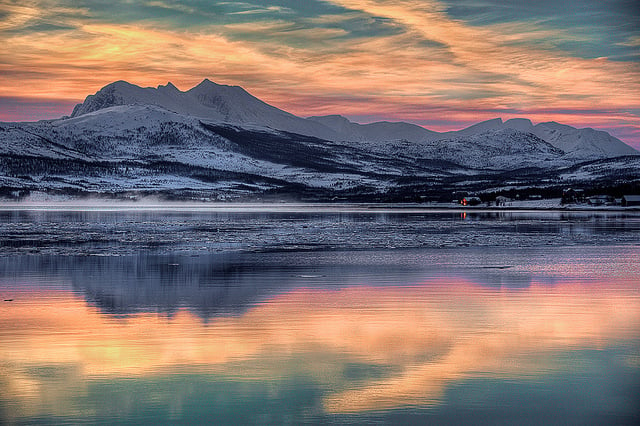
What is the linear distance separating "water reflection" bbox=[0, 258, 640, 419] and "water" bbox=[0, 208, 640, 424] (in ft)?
0.17

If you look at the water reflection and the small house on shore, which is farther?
the small house on shore

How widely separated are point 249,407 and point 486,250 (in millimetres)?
35238

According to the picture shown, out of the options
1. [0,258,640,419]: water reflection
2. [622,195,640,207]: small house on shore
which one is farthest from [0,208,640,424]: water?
[622,195,640,207]: small house on shore

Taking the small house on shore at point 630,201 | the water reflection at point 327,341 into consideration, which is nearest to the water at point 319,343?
the water reflection at point 327,341

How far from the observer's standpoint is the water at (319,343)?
14000 millimetres

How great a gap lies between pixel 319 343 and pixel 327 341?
0.31 metres

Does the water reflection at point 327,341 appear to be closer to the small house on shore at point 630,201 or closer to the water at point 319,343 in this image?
the water at point 319,343

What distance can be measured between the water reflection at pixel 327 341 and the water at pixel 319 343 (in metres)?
0.05

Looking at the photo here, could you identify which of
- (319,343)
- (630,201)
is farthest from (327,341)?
(630,201)

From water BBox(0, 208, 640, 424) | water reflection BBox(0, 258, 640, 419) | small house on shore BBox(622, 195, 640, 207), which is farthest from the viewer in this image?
small house on shore BBox(622, 195, 640, 207)

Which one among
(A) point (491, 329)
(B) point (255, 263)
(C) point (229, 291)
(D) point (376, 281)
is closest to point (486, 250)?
(B) point (255, 263)

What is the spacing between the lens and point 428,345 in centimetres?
1881

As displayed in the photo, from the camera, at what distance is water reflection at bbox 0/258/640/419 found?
15.4m

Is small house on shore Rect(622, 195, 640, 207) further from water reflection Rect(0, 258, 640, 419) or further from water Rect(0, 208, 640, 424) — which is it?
water reflection Rect(0, 258, 640, 419)
